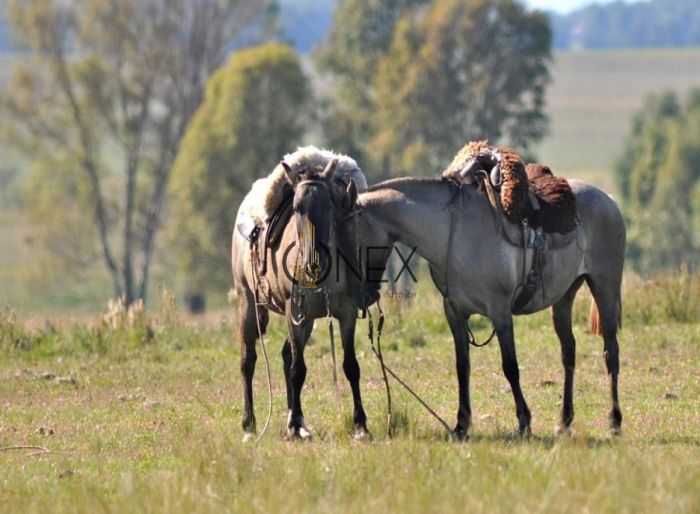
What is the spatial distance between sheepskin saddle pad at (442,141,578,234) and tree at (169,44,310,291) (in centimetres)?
3831

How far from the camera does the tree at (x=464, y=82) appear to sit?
188 feet

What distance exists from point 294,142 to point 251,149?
1570 mm

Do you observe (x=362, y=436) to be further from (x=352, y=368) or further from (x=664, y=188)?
(x=664, y=188)

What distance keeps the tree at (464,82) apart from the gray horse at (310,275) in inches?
1789

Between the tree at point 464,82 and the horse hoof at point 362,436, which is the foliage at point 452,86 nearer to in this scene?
the tree at point 464,82

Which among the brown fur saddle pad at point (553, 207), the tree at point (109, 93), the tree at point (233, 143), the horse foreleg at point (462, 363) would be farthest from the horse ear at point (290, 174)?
the tree at point (109, 93)

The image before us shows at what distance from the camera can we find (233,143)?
49.7 meters

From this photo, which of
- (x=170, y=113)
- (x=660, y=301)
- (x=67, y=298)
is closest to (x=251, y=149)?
(x=170, y=113)

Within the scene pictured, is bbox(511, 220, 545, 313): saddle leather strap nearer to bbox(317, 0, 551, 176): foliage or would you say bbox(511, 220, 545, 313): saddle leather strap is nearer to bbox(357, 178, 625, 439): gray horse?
bbox(357, 178, 625, 439): gray horse

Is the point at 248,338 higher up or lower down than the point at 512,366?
higher up

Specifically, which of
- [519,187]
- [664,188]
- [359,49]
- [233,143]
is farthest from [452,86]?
[519,187]

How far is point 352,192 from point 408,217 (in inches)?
21.4

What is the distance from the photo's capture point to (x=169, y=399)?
45.6ft

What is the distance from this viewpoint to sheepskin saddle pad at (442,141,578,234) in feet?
36.1
